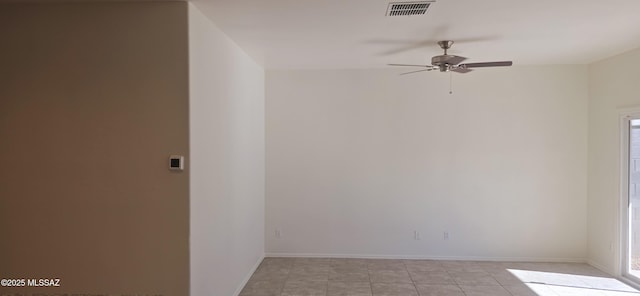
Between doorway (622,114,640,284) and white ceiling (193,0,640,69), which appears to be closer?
white ceiling (193,0,640,69)

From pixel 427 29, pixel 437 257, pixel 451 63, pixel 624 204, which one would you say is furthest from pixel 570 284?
pixel 427 29

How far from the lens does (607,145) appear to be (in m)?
4.39

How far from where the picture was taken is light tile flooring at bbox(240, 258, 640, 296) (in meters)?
3.84

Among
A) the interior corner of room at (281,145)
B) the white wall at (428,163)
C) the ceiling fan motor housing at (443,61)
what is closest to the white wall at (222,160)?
the interior corner of room at (281,145)

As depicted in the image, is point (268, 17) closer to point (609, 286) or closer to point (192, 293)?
point (192, 293)

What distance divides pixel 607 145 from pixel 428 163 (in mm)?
2056

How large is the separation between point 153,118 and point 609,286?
485 cm

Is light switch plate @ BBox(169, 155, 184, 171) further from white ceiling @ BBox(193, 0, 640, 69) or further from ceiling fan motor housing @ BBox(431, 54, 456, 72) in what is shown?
ceiling fan motor housing @ BBox(431, 54, 456, 72)

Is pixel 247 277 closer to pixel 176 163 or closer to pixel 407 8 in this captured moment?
pixel 176 163

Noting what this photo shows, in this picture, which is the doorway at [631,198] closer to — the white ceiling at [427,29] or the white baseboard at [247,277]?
the white ceiling at [427,29]

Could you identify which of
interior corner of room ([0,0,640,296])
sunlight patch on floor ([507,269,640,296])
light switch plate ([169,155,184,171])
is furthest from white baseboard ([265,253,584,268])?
light switch plate ([169,155,184,171])

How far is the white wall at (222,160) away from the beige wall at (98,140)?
138 millimetres

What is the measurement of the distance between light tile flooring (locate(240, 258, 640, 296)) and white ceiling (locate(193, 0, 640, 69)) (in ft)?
8.33

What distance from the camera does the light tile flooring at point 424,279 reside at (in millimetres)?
3840
